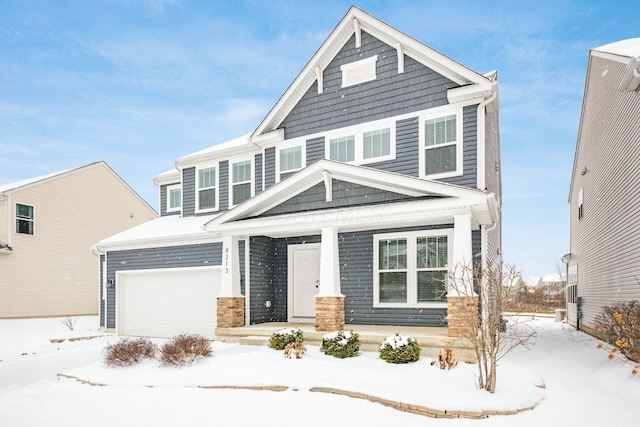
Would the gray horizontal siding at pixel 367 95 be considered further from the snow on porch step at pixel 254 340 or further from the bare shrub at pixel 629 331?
the bare shrub at pixel 629 331

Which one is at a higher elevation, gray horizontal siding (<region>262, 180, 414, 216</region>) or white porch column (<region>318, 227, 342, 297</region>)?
gray horizontal siding (<region>262, 180, 414, 216</region>)

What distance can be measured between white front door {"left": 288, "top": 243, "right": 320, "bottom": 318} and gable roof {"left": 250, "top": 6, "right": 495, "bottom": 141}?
12.5 feet

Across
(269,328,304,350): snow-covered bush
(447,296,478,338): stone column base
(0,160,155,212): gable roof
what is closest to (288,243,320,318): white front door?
(269,328,304,350): snow-covered bush

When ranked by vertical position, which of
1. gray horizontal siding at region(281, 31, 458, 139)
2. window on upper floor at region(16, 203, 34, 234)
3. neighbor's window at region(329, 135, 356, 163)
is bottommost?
window on upper floor at region(16, 203, 34, 234)

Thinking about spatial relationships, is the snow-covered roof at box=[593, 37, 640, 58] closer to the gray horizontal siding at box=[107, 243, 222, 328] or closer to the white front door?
the white front door

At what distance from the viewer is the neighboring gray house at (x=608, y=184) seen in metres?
10.9

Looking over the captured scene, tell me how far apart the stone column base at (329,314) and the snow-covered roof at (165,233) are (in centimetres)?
490

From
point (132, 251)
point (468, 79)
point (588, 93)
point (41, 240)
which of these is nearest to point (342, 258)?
point (468, 79)

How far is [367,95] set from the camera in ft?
41.7

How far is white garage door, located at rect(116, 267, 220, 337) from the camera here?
14.1m

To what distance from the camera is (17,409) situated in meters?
6.96

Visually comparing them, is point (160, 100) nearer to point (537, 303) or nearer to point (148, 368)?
point (537, 303)

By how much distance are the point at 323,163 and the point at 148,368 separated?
19.0ft

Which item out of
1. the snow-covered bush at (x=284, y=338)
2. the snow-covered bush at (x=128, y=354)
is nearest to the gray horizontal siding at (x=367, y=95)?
the snow-covered bush at (x=284, y=338)
